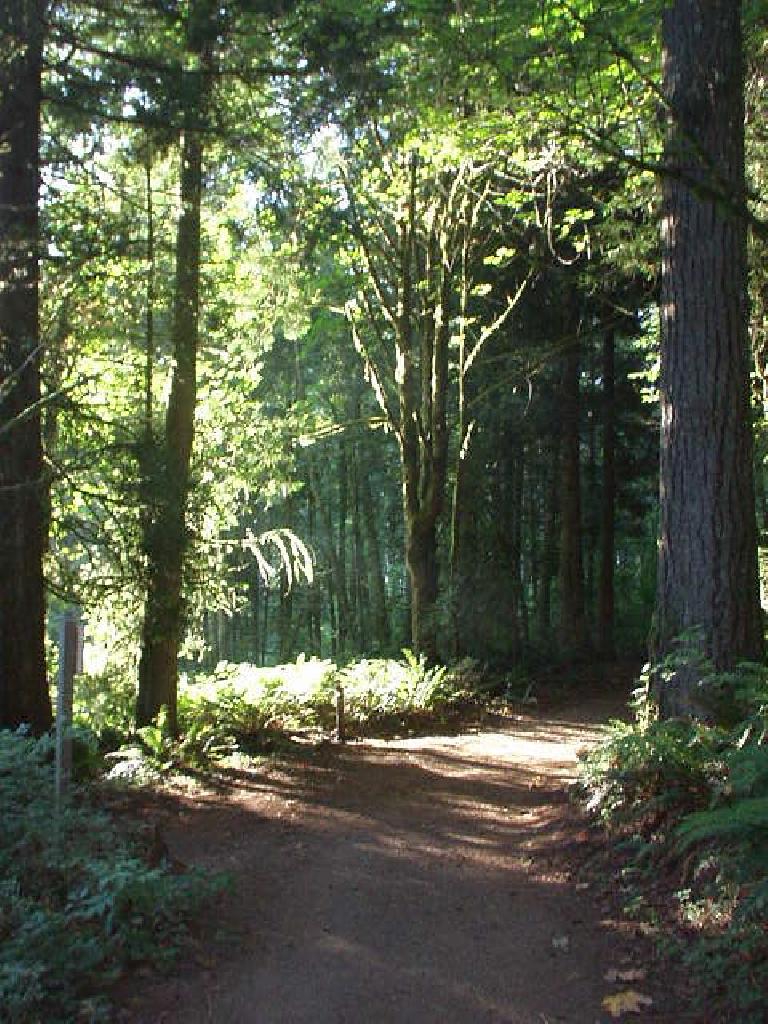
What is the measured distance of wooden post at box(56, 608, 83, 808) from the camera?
6.17m

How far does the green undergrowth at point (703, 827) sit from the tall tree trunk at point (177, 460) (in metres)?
5.41

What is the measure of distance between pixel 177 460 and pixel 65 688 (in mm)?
5275

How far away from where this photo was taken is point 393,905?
606 centimetres

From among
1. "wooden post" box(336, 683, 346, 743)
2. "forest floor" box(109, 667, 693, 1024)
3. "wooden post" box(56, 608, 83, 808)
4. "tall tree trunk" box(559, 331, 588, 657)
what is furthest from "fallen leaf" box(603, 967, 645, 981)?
"tall tree trunk" box(559, 331, 588, 657)

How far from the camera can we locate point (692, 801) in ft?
20.2

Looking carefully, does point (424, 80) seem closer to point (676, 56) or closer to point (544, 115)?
point (544, 115)

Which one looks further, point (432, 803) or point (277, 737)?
point (277, 737)

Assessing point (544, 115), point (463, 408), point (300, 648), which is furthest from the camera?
point (300, 648)

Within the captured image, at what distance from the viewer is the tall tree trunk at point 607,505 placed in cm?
2166

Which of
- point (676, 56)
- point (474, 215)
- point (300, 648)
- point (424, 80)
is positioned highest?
point (474, 215)

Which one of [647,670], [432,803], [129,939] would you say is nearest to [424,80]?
[647,670]

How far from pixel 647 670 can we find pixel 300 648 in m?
32.1

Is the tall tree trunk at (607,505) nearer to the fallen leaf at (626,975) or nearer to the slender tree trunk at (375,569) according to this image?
the slender tree trunk at (375,569)

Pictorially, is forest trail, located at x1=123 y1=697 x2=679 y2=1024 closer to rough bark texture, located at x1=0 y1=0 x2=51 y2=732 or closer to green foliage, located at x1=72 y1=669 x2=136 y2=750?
rough bark texture, located at x1=0 y1=0 x2=51 y2=732
